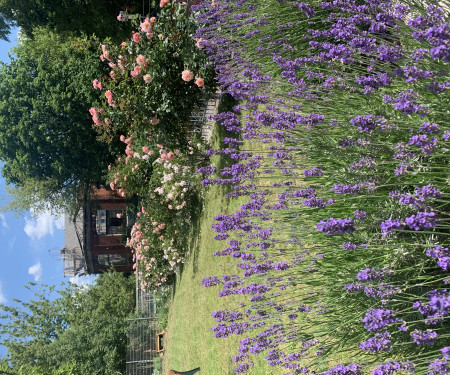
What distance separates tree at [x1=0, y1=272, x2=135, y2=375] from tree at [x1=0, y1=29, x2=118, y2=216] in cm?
602

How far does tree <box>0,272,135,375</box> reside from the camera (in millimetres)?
14062

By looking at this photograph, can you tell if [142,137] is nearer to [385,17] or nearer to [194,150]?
[194,150]

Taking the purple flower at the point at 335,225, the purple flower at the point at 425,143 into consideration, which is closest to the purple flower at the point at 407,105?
the purple flower at the point at 425,143

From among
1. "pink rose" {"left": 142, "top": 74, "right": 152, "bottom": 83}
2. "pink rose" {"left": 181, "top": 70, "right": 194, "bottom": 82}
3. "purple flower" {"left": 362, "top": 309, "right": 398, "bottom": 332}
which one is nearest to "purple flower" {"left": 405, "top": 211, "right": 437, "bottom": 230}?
"purple flower" {"left": 362, "top": 309, "right": 398, "bottom": 332}

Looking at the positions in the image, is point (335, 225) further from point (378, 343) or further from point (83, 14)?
point (83, 14)

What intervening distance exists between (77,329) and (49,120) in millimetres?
9371

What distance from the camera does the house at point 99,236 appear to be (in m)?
24.5

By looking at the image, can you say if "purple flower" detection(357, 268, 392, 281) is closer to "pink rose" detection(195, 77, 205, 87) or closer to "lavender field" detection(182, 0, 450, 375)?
"lavender field" detection(182, 0, 450, 375)

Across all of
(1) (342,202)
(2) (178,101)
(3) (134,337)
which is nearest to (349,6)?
(1) (342,202)

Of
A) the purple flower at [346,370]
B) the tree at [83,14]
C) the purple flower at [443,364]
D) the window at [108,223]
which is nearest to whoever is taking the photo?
the purple flower at [443,364]

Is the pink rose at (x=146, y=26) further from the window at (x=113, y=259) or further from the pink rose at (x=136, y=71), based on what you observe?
the window at (x=113, y=259)

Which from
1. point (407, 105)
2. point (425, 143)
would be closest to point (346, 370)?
point (425, 143)

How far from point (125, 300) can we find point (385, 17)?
59.4ft

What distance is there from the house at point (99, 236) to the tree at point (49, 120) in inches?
221
